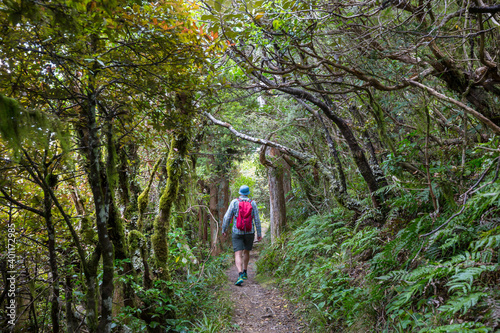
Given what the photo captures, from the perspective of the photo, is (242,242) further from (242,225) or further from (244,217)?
(244,217)

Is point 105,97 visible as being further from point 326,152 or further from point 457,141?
point 326,152

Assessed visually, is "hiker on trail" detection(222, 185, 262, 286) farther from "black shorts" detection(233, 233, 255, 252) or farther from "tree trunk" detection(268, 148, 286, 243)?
"tree trunk" detection(268, 148, 286, 243)

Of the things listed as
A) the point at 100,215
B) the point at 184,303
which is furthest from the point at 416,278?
the point at 184,303

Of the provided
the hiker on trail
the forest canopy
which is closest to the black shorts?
the hiker on trail

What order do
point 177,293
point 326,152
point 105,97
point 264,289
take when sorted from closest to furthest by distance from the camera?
point 105,97
point 177,293
point 264,289
point 326,152

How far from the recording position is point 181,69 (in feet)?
11.0

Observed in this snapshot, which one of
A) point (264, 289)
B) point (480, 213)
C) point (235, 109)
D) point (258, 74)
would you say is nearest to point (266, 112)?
point (235, 109)

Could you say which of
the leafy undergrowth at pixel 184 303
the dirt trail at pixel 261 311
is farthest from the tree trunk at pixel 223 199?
the leafy undergrowth at pixel 184 303

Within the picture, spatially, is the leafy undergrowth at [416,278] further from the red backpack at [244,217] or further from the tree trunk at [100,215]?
the tree trunk at [100,215]

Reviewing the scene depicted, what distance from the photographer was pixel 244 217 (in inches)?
316

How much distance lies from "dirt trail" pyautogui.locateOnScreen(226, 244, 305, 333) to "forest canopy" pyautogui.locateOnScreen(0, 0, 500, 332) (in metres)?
0.34

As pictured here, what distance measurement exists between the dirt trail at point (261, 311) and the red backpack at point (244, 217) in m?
1.56

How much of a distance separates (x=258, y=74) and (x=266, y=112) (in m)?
4.99

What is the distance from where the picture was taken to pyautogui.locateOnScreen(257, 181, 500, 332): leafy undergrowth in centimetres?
271
